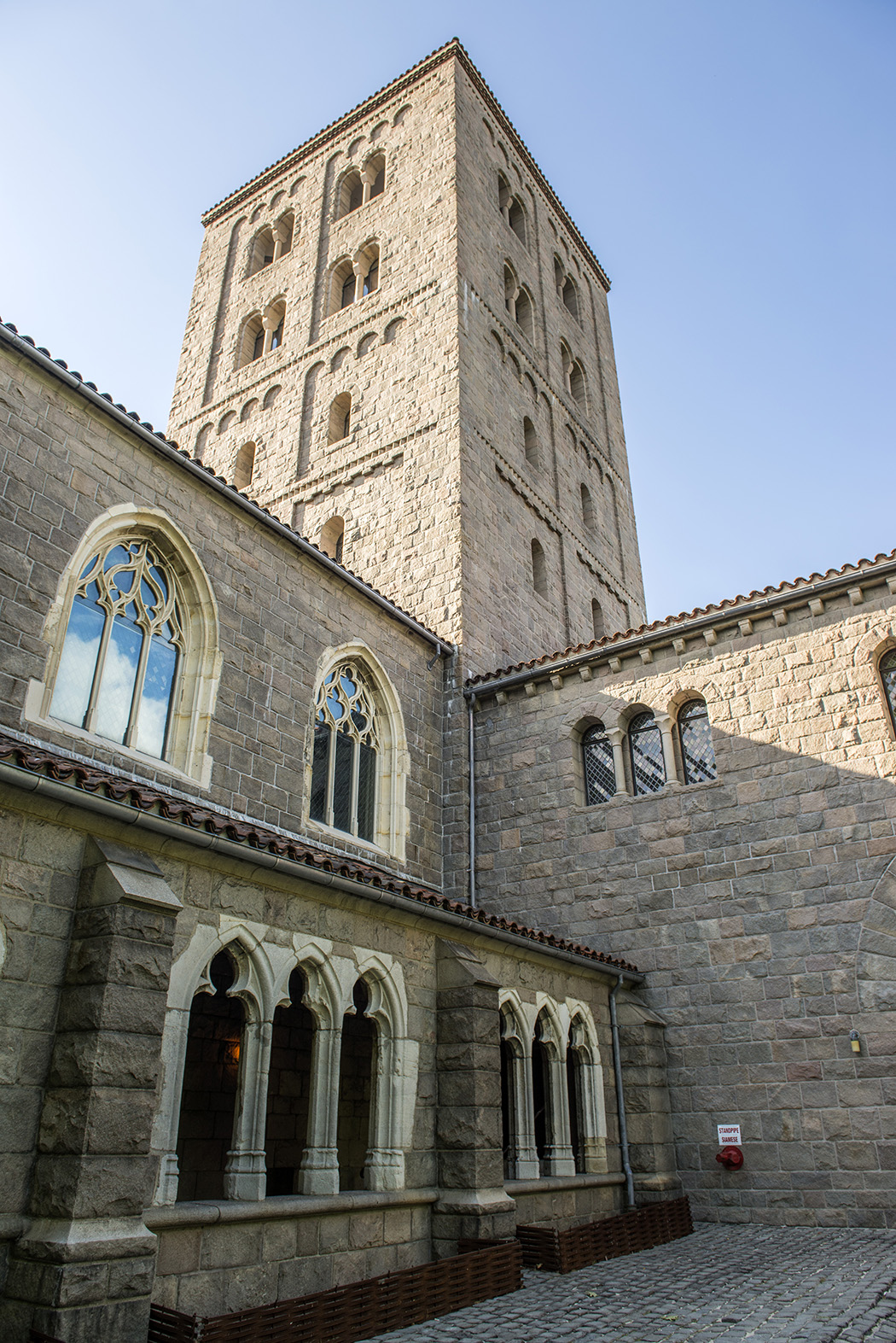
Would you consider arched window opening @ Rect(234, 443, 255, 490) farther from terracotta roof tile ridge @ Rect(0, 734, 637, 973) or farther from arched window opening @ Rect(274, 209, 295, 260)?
terracotta roof tile ridge @ Rect(0, 734, 637, 973)

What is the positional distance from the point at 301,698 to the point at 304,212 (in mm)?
19856

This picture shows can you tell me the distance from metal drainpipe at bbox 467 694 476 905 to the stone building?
0.23 feet

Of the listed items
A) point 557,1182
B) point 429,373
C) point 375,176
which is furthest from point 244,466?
point 557,1182

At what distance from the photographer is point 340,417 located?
73.7ft

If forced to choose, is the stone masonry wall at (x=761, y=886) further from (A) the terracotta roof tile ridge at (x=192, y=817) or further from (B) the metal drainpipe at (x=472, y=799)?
(A) the terracotta roof tile ridge at (x=192, y=817)

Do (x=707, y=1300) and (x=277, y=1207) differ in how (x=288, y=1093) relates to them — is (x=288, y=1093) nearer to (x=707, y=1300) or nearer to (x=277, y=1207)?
(x=277, y=1207)

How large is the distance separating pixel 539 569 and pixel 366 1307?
53.8 ft

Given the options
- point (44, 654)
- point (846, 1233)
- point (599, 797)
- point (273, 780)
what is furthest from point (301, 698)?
point (846, 1233)

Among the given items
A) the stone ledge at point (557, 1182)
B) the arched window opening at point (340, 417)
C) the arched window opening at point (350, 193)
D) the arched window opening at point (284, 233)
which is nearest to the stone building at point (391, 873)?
the stone ledge at point (557, 1182)

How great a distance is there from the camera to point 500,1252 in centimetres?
834

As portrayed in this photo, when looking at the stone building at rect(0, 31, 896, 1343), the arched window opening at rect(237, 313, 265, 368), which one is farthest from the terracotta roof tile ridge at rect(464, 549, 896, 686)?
the arched window opening at rect(237, 313, 265, 368)

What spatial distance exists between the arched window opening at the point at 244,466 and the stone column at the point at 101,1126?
1733cm

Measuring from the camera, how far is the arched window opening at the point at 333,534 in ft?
66.6

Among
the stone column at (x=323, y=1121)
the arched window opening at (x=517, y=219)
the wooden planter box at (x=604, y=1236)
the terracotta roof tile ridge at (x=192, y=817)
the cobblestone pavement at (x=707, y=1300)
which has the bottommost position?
the cobblestone pavement at (x=707, y=1300)
